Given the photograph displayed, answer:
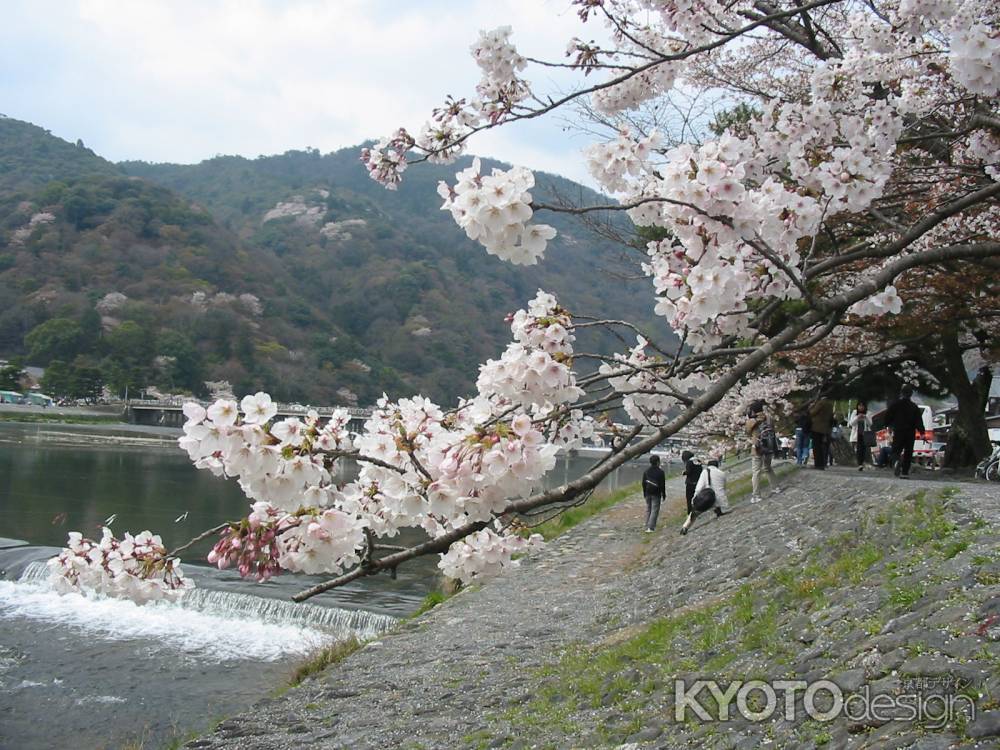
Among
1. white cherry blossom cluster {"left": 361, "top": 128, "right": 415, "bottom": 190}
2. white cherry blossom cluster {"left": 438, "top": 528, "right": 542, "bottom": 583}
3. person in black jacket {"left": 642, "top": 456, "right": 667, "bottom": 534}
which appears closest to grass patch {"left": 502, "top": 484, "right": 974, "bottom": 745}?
white cherry blossom cluster {"left": 438, "top": 528, "right": 542, "bottom": 583}

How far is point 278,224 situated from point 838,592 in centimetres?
11613

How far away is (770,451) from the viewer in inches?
500

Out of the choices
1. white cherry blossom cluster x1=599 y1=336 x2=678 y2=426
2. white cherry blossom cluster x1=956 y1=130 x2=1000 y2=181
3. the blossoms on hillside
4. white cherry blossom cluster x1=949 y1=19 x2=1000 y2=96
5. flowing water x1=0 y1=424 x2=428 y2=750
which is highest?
white cherry blossom cluster x1=956 y1=130 x2=1000 y2=181

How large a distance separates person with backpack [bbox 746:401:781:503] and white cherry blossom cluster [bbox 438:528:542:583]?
8.61 m

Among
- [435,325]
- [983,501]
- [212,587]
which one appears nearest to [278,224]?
[435,325]

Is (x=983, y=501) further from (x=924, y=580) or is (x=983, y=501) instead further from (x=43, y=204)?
(x=43, y=204)

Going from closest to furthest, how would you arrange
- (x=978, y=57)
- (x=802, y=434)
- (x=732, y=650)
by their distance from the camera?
(x=978, y=57), (x=732, y=650), (x=802, y=434)

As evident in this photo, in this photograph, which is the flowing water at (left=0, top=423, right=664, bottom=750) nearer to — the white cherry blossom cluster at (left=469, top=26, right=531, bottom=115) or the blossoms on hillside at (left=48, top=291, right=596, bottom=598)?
the blossoms on hillside at (left=48, top=291, right=596, bottom=598)

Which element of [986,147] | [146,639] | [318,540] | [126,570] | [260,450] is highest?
[986,147]

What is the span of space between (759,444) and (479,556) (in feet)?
32.7

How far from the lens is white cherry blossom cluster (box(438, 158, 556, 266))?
2.52 meters

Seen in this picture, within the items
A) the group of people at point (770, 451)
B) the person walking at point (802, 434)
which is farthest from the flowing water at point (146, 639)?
the person walking at point (802, 434)

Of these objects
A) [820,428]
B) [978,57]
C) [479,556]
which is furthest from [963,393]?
[479,556]

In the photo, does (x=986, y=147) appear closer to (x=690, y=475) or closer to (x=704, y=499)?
(x=704, y=499)
